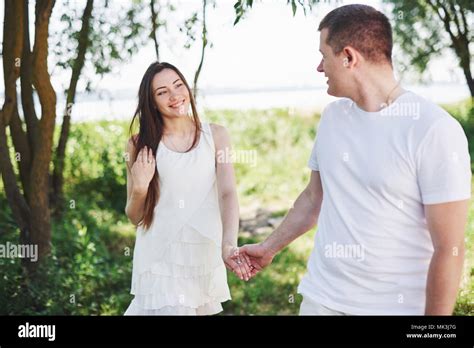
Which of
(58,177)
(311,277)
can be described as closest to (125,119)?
(58,177)

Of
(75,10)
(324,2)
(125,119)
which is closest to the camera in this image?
(324,2)

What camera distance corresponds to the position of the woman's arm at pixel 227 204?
9.84 ft

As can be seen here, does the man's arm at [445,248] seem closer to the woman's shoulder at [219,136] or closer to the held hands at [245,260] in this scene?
the held hands at [245,260]

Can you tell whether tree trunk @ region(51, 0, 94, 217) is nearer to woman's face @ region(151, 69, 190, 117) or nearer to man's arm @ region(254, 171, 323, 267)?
woman's face @ region(151, 69, 190, 117)

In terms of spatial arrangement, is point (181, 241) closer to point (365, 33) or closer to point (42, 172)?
point (365, 33)

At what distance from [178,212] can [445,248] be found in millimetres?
1313

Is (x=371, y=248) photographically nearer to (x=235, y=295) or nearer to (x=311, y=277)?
(x=311, y=277)

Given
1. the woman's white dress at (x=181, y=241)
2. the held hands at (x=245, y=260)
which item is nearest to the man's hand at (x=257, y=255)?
the held hands at (x=245, y=260)

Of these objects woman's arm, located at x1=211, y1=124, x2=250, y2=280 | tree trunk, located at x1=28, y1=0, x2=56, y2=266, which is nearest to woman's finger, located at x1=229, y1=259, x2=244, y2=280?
woman's arm, located at x1=211, y1=124, x2=250, y2=280

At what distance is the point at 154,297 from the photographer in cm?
311

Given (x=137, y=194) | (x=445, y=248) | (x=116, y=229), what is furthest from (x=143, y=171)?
(x=116, y=229)

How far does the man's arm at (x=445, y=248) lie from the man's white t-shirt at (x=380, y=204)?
39mm

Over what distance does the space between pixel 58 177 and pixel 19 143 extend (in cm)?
125

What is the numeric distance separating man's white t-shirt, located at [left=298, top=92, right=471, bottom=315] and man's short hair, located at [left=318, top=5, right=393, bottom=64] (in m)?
0.17
